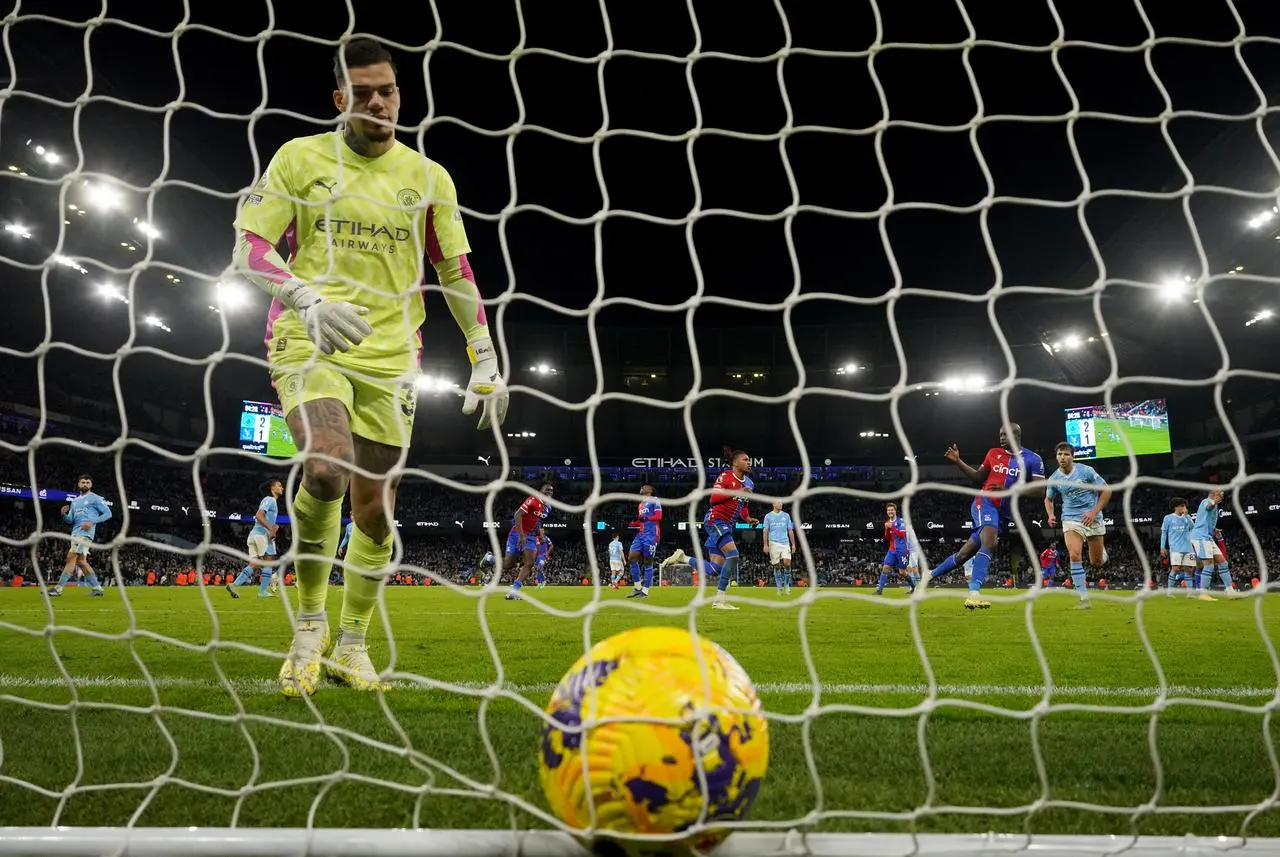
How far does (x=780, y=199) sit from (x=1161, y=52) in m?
8.84

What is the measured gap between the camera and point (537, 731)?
2924 mm

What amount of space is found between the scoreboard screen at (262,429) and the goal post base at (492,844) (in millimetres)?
32238

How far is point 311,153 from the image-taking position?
3.38 metres

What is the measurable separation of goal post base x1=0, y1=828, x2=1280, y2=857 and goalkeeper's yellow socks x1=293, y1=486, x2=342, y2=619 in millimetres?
1562

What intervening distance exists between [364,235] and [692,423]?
753 centimetres

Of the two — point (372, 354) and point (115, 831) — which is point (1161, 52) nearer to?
point (372, 354)

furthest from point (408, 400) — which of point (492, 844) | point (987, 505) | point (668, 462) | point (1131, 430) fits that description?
point (668, 462)

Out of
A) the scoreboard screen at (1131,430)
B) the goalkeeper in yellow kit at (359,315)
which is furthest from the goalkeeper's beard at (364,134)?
the scoreboard screen at (1131,430)

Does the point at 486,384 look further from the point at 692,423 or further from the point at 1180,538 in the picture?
the point at 1180,538

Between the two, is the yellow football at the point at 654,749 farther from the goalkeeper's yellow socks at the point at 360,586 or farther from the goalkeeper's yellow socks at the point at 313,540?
the goalkeeper's yellow socks at the point at 360,586

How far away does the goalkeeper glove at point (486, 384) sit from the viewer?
2961 millimetres

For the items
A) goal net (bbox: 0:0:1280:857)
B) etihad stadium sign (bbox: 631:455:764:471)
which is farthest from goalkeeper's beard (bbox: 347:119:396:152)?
etihad stadium sign (bbox: 631:455:764:471)

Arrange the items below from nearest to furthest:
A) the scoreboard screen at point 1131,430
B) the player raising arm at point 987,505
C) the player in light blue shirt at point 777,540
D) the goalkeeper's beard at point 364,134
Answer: the goalkeeper's beard at point 364,134 → the player raising arm at point 987,505 → the player in light blue shirt at point 777,540 → the scoreboard screen at point 1131,430

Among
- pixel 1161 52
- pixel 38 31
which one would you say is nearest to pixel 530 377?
pixel 38 31
